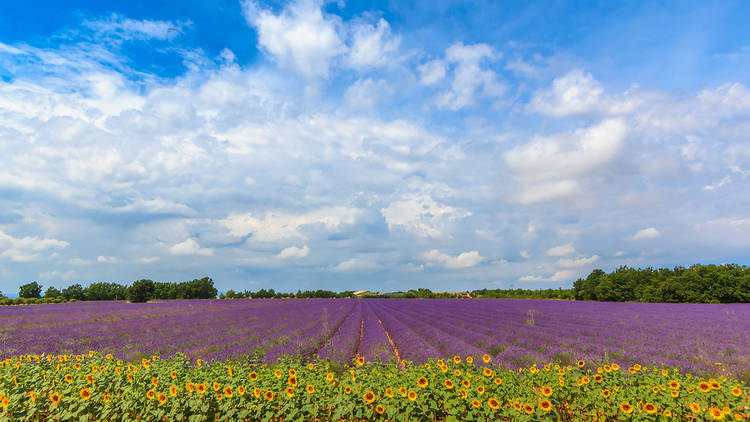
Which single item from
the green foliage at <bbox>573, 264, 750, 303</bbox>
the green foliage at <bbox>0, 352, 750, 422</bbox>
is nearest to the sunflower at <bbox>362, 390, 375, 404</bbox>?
the green foliage at <bbox>0, 352, 750, 422</bbox>

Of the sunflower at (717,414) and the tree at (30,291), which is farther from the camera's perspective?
the tree at (30,291)

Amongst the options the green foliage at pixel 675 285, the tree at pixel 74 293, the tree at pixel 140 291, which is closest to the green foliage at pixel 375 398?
the green foliage at pixel 675 285

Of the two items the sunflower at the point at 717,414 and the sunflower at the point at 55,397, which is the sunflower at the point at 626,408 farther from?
the sunflower at the point at 55,397

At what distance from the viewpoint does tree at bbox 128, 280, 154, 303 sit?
45469 millimetres

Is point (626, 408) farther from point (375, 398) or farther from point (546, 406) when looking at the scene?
point (375, 398)

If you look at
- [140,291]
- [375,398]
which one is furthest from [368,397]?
[140,291]

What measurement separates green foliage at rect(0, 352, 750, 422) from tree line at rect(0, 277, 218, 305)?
1939 inches

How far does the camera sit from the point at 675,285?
3772cm

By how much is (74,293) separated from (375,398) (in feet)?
236

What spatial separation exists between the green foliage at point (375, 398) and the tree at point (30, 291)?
229ft

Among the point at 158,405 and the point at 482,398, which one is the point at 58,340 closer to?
the point at 158,405

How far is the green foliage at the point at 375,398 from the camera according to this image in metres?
3.51

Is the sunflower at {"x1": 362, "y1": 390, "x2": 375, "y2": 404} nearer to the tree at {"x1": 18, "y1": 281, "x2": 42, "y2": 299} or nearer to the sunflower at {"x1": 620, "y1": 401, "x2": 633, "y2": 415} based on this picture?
the sunflower at {"x1": 620, "y1": 401, "x2": 633, "y2": 415}

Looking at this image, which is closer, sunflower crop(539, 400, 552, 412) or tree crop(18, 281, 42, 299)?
sunflower crop(539, 400, 552, 412)
